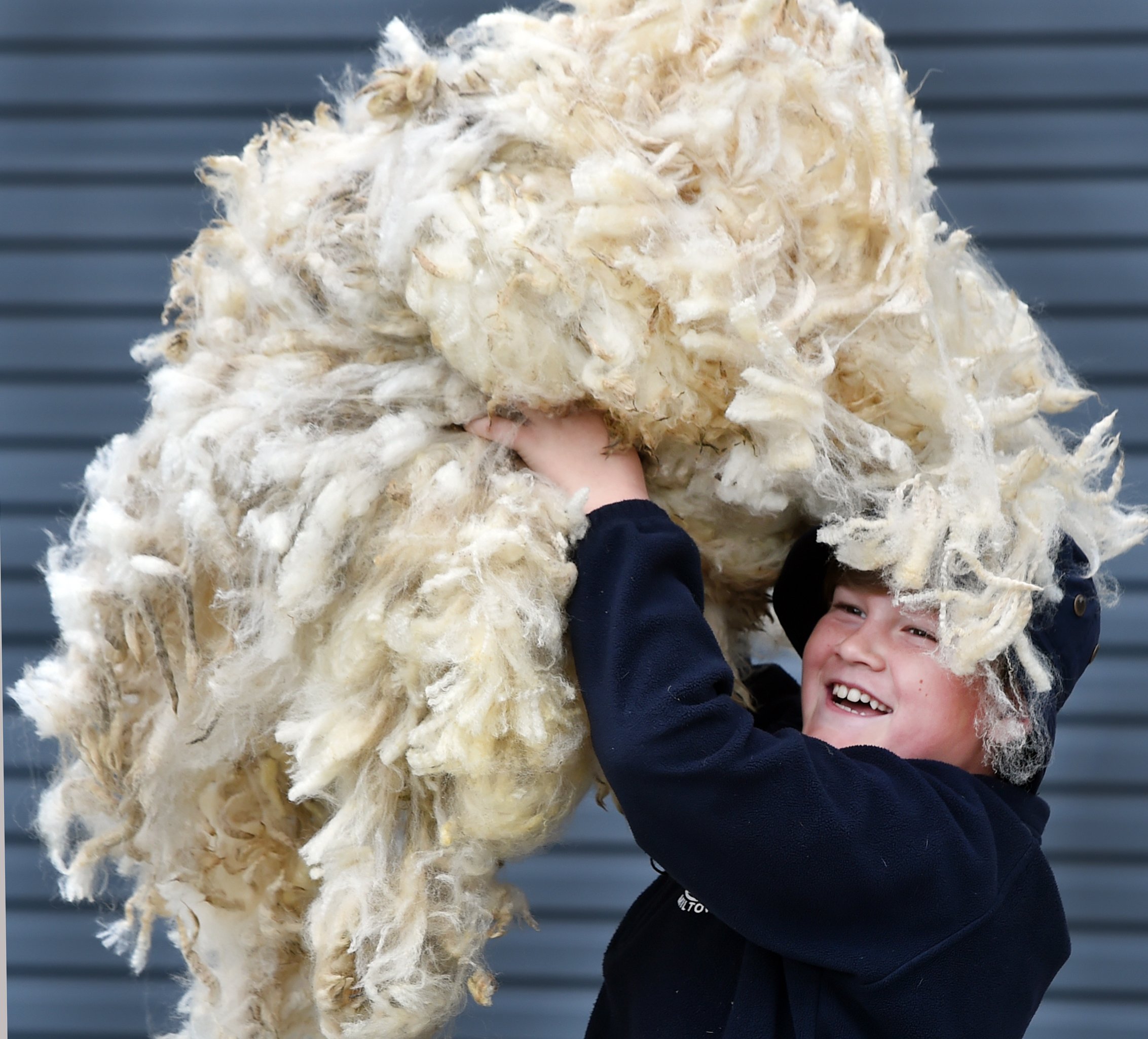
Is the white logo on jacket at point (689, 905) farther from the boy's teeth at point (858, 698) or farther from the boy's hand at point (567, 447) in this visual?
the boy's hand at point (567, 447)

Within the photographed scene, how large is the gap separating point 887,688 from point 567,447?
1.54ft

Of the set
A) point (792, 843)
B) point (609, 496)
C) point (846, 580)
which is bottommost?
point (792, 843)

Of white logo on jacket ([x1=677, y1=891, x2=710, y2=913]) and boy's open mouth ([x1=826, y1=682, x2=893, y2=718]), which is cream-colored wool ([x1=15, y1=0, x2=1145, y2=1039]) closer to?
boy's open mouth ([x1=826, y1=682, x2=893, y2=718])

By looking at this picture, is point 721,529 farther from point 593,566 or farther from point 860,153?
point 860,153

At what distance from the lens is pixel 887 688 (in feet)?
4.58

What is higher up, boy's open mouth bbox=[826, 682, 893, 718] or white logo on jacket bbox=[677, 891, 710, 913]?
boy's open mouth bbox=[826, 682, 893, 718]

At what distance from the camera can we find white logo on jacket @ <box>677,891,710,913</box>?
4.75ft

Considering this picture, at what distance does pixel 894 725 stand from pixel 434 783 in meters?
0.53

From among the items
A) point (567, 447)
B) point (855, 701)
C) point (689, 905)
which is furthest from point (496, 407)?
point (689, 905)

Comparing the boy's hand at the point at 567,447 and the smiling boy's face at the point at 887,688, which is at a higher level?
the boy's hand at the point at 567,447

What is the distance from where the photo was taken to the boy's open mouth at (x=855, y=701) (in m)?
1.41

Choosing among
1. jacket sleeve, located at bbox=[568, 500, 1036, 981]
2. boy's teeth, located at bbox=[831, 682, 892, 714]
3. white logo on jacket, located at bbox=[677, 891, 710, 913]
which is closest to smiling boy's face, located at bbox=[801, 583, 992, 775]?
boy's teeth, located at bbox=[831, 682, 892, 714]

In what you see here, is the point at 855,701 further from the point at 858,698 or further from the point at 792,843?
the point at 792,843

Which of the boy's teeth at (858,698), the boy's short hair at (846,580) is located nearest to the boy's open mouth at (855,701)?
the boy's teeth at (858,698)
